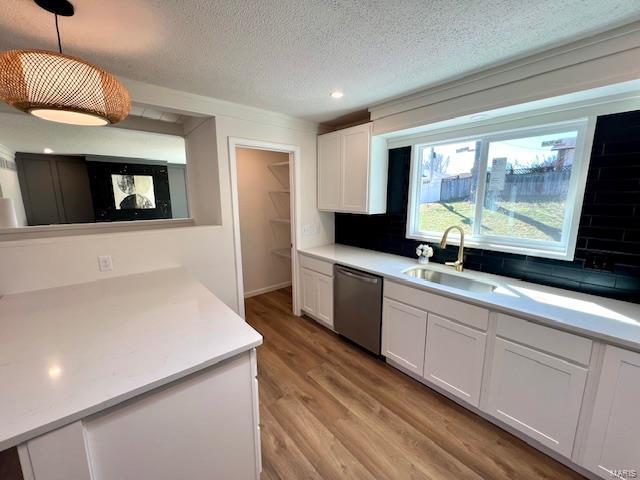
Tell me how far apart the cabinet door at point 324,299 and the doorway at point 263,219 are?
729 mm

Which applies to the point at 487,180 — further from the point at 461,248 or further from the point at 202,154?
the point at 202,154

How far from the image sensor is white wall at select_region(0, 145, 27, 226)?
2264mm

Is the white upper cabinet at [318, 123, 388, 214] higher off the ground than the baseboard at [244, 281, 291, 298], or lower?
higher

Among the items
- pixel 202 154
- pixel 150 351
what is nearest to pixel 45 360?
pixel 150 351

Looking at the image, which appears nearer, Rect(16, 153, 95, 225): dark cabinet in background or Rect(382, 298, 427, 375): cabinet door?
Rect(382, 298, 427, 375): cabinet door

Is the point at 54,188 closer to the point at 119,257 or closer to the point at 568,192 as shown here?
the point at 119,257

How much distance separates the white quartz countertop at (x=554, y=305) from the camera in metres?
1.30

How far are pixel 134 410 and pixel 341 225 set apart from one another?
284 cm

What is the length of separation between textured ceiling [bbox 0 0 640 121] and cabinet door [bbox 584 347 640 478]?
1639mm

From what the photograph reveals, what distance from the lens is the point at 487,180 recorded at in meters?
2.23

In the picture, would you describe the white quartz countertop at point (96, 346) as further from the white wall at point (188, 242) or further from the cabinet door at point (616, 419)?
the cabinet door at point (616, 419)

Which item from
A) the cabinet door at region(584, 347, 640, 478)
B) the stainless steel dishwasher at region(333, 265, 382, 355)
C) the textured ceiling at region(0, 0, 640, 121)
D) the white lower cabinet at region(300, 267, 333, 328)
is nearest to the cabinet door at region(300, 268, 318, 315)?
the white lower cabinet at region(300, 267, 333, 328)

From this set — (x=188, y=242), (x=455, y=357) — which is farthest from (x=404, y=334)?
(x=188, y=242)

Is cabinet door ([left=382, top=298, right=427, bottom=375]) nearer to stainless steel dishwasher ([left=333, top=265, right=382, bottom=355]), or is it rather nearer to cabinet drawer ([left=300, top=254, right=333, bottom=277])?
stainless steel dishwasher ([left=333, top=265, right=382, bottom=355])
